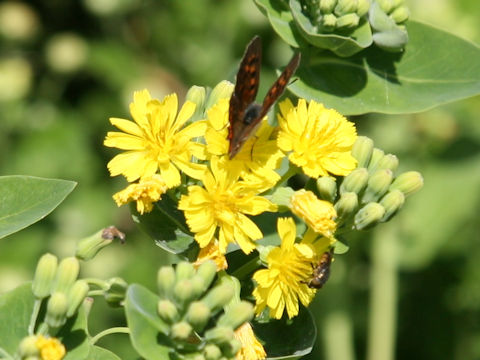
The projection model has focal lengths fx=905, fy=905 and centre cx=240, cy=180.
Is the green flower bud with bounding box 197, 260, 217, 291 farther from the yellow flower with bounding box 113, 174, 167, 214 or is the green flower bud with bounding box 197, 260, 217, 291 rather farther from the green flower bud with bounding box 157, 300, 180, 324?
the yellow flower with bounding box 113, 174, 167, 214

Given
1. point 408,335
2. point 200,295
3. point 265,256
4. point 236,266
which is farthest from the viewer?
point 408,335

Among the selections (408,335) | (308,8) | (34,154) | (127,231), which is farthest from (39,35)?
(308,8)

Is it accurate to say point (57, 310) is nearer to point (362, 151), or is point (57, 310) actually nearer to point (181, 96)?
point (362, 151)

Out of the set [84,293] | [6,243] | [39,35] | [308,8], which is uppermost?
[308,8]


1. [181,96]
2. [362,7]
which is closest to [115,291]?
[362,7]

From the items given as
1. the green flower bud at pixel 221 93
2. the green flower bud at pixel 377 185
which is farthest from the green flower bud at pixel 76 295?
the green flower bud at pixel 377 185

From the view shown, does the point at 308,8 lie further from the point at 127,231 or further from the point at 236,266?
the point at 127,231
